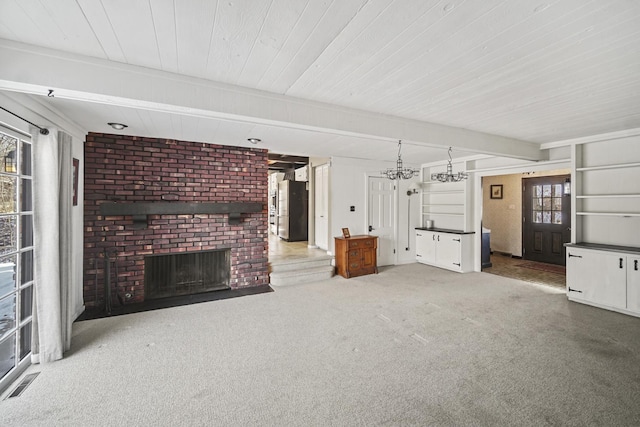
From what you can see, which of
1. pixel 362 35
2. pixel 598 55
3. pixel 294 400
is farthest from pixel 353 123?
pixel 294 400

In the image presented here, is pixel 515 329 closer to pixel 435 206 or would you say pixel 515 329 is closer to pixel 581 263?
pixel 581 263

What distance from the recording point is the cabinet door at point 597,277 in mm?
3707

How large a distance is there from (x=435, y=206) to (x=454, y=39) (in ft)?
17.5

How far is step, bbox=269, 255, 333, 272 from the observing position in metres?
5.12

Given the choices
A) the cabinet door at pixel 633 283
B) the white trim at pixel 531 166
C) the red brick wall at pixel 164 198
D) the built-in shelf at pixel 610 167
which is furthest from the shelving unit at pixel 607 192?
the red brick wall at pixel 164 198

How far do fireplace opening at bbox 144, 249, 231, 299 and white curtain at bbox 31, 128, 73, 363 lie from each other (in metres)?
1.63

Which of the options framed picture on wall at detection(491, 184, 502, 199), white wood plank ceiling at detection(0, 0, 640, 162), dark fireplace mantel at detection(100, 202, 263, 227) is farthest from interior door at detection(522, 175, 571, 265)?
dark fireplace mantel at detection(100, 202, 263, 227)

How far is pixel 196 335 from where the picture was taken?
3094 mm

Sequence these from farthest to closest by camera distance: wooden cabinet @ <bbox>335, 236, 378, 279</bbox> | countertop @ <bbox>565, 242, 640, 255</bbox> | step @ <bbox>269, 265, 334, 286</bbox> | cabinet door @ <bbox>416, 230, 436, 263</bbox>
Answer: cabinet door @ <bbox>416, 230, 436, 263</bbox>, wooden cabinet @ <bbox>335, 236, 378, 279</bbox>, step @ <bbox>269, 265, 334, 286</bbox>, countertop @ <bbox>565, 242, 640, 255</bbox>

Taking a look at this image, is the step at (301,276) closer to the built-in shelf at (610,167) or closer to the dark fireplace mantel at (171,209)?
the dark fireplace mantel at (171,209)

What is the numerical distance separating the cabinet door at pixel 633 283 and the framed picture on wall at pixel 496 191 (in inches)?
172

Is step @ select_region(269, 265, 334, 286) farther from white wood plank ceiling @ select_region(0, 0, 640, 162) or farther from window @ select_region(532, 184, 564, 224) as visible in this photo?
window @ select_region(532, 184, 564, 224)

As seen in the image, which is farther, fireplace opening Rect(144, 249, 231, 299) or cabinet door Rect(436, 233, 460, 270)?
cabinet door Rect(436, 233, 460, 270)

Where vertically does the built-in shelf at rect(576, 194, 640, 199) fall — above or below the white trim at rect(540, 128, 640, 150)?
below
